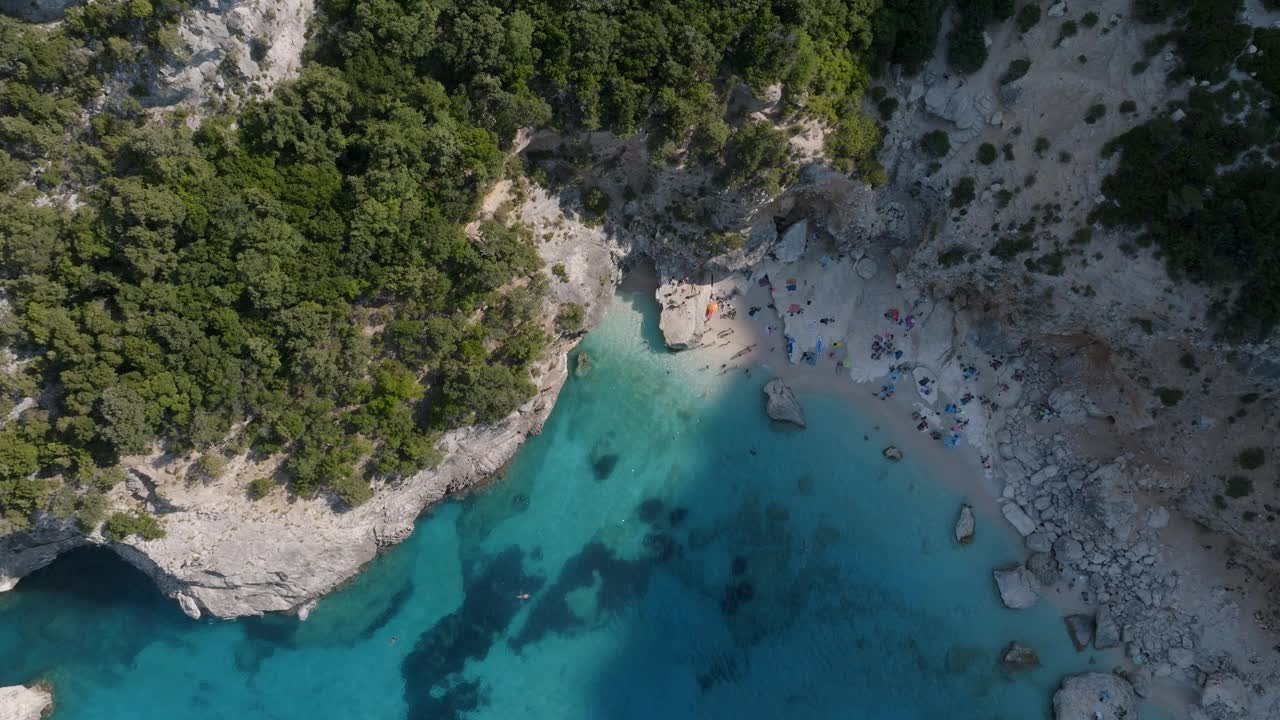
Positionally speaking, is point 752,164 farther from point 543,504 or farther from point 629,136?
point 543,504

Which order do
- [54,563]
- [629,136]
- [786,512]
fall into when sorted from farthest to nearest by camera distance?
[786,512]
[54,563]
[629,136]

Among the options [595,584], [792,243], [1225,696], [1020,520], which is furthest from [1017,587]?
[595,584]

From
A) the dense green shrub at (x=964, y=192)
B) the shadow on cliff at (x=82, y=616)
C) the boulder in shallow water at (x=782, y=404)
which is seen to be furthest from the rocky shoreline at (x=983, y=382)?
the shadow on cliff at (x=82, y=616)

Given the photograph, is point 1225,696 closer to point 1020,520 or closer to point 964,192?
point 1020,520

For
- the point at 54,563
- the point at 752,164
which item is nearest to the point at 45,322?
the point at 54,563

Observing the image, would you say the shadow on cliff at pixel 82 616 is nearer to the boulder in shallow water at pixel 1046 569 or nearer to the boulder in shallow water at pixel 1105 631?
the boulder in shallow water at pixel 1046 569

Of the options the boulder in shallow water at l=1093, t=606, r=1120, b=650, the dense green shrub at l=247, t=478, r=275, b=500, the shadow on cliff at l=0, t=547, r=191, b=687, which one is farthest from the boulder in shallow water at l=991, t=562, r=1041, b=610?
the shadow on cliff at l=0, t=547, r=191, b=687
